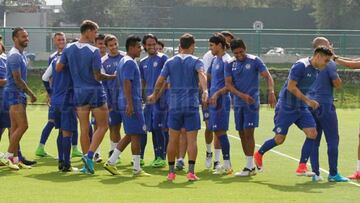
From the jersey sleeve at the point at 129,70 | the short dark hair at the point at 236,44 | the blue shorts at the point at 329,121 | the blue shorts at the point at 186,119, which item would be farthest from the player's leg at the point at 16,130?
the blue shorts at the point at 329,121

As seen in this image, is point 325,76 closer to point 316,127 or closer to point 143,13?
point 316,127

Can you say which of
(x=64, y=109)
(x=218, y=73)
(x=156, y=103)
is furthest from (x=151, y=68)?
Answer: (x=64, y=109)

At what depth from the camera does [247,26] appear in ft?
246

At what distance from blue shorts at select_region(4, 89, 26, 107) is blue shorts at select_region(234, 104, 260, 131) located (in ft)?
11.2

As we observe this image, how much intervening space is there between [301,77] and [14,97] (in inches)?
180

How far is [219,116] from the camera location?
13.3 metres

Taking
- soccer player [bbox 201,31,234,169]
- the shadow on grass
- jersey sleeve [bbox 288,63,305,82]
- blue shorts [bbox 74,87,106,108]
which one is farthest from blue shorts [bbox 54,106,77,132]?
jersey sleeve [bbox 288,63,305,82]

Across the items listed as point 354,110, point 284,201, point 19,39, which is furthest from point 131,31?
point 284,201

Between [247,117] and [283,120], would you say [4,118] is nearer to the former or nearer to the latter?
[247,117]

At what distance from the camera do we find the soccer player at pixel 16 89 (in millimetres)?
13438

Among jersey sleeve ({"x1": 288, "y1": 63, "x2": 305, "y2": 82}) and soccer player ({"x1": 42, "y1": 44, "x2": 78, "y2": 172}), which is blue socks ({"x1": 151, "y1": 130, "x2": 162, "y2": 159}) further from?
jersey sleeve ({"x1": 288, "y1": 63, "x2": 305, "y2": 82})

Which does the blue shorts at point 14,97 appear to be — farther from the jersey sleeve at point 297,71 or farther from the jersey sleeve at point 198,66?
the jersey sleeve at point 297,71

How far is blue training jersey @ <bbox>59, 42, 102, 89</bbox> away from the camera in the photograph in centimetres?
1304

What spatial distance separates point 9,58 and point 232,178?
13.1 feet
